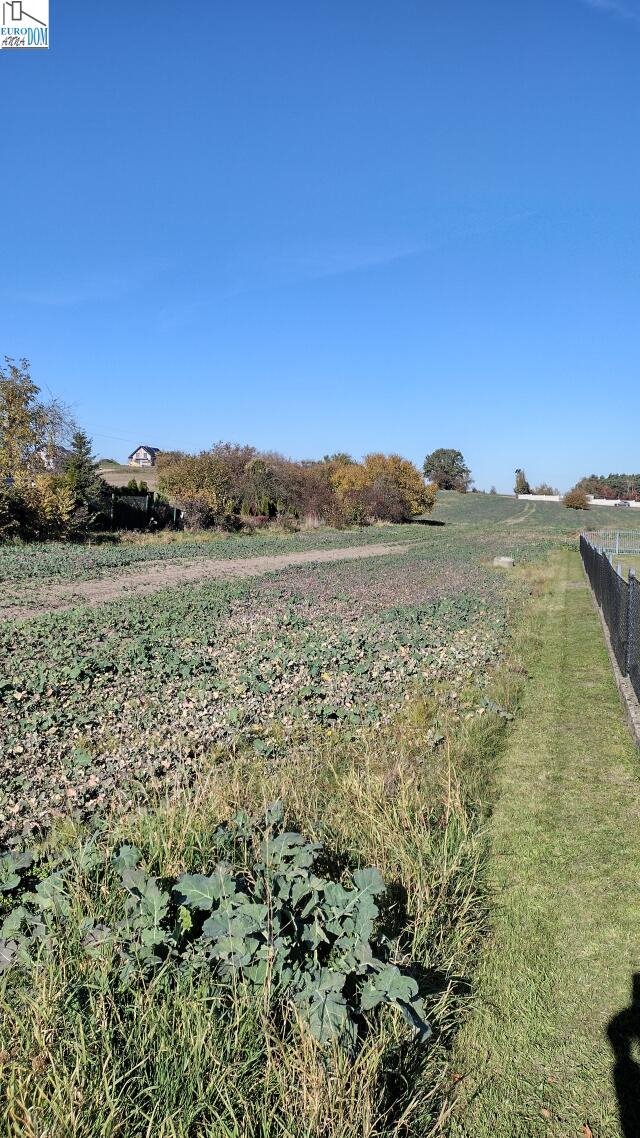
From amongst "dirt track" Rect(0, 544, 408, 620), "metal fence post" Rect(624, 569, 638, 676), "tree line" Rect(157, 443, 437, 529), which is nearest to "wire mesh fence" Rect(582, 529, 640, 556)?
"dirt track" Rect(0, 544, 408, 620)

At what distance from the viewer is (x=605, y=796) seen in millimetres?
5156

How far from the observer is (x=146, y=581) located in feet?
54.9

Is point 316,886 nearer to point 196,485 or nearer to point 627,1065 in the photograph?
point 627,1065

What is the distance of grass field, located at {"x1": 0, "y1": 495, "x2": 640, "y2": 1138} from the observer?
86.8 inches

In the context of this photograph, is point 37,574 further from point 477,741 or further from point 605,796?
point 605,796

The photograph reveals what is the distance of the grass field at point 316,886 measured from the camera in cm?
221

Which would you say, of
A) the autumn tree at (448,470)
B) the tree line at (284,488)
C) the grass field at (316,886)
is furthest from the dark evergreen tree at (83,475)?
the autumn tree at (448,470)

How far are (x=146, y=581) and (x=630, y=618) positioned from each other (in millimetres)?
12391

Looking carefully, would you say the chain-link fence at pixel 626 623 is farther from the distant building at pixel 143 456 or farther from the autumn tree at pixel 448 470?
the autumn tree at pixel 448 470

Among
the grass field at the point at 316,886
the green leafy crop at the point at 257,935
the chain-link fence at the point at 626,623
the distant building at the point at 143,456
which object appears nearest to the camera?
the grass field at the point at 316,886

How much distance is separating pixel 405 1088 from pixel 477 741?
3.86m

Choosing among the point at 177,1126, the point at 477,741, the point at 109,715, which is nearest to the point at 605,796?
the point at 477,741

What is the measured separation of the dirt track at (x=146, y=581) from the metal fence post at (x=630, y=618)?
9.54 m

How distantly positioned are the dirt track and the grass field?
3674mm
